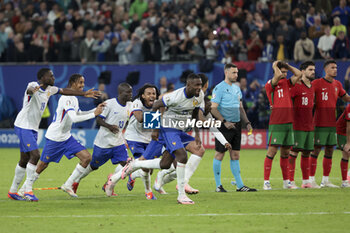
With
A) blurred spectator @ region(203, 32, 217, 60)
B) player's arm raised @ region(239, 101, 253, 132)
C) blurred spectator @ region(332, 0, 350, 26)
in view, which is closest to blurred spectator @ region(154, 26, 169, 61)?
blurred spectator @ region(203, 32, 217, 60)

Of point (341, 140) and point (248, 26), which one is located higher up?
point (248, 26)

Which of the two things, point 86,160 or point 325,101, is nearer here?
point 86,160

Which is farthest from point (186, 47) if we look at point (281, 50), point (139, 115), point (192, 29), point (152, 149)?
point (152, 149)

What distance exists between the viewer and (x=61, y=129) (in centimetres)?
1195

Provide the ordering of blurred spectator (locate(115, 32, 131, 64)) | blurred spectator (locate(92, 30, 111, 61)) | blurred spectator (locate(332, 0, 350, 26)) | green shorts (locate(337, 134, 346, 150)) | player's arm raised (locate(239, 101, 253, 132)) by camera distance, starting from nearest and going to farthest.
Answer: player's arm raised (locate(239, 101, 253, 132)), green shorts (locate(337, 134, 346, 150)), blurred spectator (locate(332, 0, 350, 26)), blurred spectator (locate(115, 32, 131, 64)), blurred spectator (locate(92, 30, 111, 61))

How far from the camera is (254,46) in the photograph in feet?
76.2

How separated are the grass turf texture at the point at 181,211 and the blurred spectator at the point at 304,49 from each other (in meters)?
8.82

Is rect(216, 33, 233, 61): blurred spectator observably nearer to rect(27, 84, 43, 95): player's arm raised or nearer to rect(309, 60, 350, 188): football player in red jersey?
rect(309, 60, 350, 188): football player in red jersey

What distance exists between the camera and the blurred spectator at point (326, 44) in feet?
72.7

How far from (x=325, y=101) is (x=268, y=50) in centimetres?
1022

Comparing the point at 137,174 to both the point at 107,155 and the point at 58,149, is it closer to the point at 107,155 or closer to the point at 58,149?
the point at 107,155

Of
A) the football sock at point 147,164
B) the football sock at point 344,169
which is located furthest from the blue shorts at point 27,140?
the football sock at point 344,169

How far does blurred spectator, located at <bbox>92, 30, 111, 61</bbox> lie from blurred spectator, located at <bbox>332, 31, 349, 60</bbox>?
340 inches

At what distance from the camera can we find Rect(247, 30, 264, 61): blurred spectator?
23.0 meters
